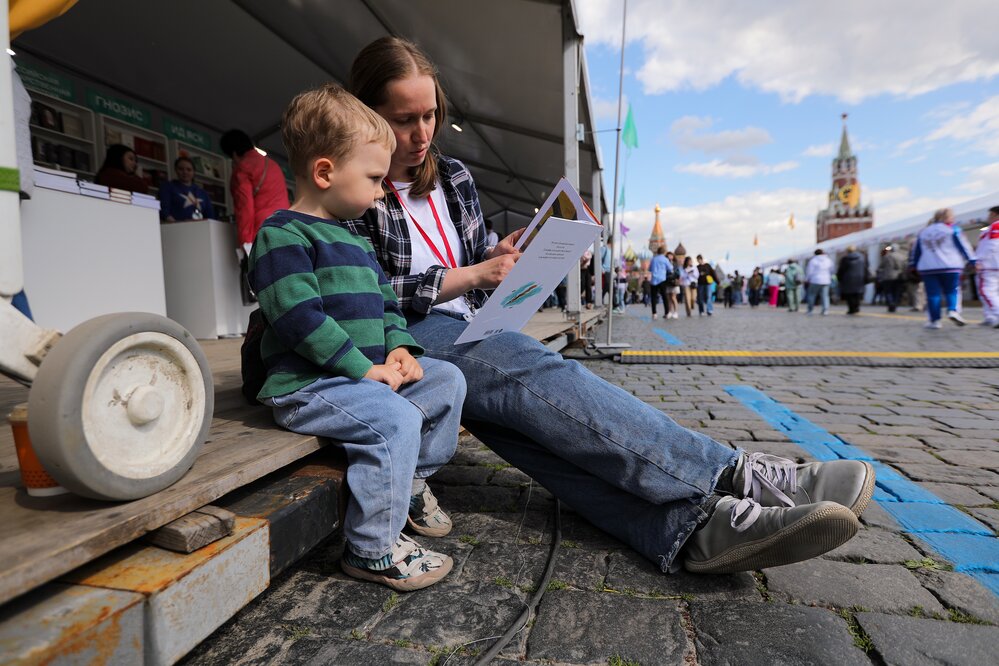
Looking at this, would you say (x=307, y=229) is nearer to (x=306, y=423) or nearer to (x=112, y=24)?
(x=306, y=423)

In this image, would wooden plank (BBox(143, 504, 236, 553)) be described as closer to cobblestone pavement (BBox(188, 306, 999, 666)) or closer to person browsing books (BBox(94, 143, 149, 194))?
cobblestone pavement (BBox(188, 306, 999, 666))

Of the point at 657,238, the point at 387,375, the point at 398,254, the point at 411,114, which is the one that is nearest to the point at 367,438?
the point at 387,375

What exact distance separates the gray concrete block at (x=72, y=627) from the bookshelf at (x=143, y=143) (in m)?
7.41

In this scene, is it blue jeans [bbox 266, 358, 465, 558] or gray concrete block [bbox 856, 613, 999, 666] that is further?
blue jeans [bbox 266, 358, 465, 558]

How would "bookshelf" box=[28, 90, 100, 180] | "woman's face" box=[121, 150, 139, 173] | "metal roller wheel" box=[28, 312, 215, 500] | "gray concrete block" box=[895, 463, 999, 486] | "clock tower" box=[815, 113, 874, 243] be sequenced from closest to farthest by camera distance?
1. "metal roller wheel" box=[28, 312, 215, 500]
2. "gray concrete block" box=[895, 463, 999, 486]
3. "woman's face" box=[121, 150, 139, 173]
4. "bookshelf" box=[28, 90, 100, 180]
5. "clock tower" box=[815, 113, 874, 243]

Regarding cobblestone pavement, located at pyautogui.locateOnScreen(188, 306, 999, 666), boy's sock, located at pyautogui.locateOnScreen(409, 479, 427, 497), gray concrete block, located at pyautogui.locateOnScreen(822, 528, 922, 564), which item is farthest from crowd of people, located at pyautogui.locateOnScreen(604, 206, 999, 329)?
boy's sock, located at pyautogui.locateOnScreen(409, 479, 427, 497)

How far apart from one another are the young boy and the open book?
0.73 ft

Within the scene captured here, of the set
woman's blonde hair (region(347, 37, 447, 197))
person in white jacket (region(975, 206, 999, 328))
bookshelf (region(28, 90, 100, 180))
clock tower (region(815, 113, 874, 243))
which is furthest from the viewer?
clock tower (region(815, 113, 874, 243))

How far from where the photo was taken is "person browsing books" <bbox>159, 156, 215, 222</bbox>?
5.95 metres

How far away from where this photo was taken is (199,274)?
5.36m

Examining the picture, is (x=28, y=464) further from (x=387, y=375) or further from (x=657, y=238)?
(x=657, y=238)

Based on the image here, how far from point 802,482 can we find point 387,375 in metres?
1.30

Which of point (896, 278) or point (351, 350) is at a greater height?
point (896, 278)

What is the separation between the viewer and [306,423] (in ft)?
5.07
